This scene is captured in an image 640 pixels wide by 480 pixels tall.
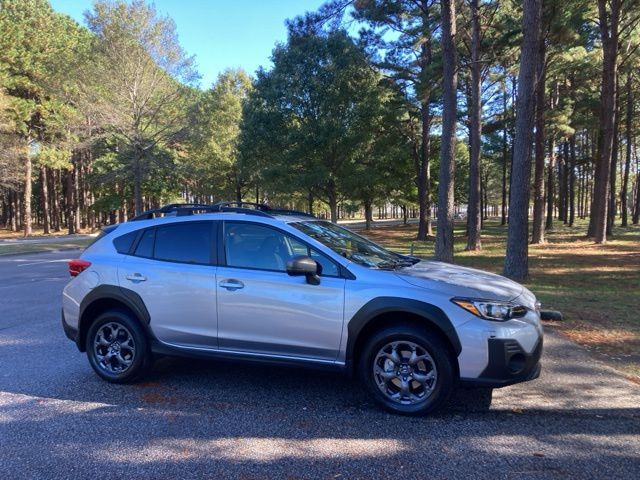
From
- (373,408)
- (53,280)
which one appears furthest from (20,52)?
(373,408)

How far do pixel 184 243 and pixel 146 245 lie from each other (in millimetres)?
463

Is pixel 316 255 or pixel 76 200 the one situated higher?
pixel 76 200

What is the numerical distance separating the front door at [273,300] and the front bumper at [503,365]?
1228 millimetres

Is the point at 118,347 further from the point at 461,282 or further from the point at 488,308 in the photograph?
the point at 488,308

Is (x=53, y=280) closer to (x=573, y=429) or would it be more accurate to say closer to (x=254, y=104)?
(x=573, y=429)

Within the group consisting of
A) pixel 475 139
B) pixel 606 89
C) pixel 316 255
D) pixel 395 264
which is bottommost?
pixel 395 264

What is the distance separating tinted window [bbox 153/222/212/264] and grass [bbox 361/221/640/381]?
4640 mm

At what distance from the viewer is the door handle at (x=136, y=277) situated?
507 cm

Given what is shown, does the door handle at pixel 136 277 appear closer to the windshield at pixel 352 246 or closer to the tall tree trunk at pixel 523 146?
the windshield at pixel 352 246

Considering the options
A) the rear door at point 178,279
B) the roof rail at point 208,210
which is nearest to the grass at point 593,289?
the roof rail at point 208,210

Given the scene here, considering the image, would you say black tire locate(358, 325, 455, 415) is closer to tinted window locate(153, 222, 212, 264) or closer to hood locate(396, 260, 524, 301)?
hood locate(396, 260, 524, 301)

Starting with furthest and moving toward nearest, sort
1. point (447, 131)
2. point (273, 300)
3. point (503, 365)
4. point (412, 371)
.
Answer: point (447, 131) → point (273, 300) → point (412, 371) → point (503, 365)

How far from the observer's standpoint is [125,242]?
538 cm

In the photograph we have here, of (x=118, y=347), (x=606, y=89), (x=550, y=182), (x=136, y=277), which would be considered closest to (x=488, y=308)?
(x=136, y=277)
